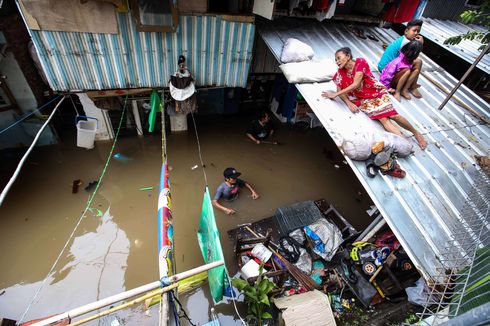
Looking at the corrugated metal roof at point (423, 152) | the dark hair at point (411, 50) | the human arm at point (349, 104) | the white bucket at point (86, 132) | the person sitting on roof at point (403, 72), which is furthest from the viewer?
the white bucket at point (86, 132)

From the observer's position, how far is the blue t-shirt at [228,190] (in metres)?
6.31

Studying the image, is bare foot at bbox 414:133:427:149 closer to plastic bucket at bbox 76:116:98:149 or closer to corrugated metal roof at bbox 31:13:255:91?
corrugated metal roof at bbox 31:13:255:91

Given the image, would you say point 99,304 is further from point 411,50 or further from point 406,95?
point 406,95

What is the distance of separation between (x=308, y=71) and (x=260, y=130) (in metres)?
3.54

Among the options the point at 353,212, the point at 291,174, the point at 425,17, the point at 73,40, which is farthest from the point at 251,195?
the point at 425,17

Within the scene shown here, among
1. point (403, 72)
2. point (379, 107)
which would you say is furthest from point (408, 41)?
point (379, 107)

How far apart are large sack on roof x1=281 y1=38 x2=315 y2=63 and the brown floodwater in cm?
363

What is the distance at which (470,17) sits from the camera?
4457 millimetres

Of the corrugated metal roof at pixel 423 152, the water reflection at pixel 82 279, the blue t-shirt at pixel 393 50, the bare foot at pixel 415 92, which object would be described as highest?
the blue t-shirt at pixel 393 50

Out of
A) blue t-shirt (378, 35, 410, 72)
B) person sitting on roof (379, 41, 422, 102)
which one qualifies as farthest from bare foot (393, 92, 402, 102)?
blue t-shirt (378, 35, 410, 72)

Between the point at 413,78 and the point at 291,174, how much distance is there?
4.07 metres

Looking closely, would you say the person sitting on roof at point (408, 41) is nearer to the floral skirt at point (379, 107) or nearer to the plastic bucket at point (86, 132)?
the floral skirt at point (379, 107)

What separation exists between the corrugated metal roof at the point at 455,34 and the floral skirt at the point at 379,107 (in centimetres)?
513

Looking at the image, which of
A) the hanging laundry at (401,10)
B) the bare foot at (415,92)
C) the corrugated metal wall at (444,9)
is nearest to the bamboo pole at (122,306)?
the bare foot at (415,92)
